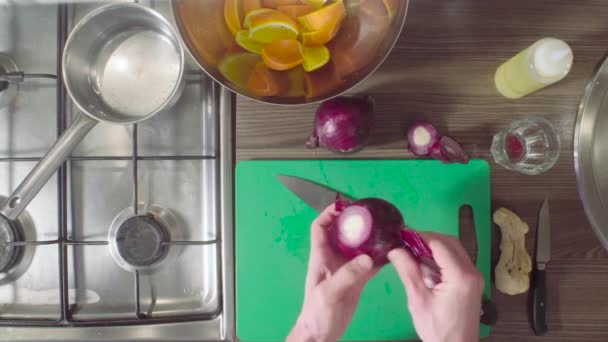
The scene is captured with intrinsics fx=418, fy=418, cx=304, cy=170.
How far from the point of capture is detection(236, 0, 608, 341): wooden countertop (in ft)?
2.50

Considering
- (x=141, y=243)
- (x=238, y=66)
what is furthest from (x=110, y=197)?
(x=238, y=66)

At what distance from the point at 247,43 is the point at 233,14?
5 cm

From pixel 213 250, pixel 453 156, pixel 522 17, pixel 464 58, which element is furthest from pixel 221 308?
pixel 522 17

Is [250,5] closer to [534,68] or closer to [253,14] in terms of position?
[253,14]

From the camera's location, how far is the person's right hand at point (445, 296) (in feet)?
2.02

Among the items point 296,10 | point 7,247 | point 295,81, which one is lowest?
point 7,247

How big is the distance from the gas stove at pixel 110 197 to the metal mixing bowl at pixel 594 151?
0.64m

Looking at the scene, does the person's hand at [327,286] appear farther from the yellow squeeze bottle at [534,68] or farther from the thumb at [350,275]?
the yellow squeeze bottle at [534,68]

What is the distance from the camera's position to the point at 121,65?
2.35ft

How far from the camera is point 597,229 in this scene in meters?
0.76

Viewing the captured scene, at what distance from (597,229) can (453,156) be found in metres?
0.30

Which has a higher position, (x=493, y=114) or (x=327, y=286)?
(x=493, y=114)

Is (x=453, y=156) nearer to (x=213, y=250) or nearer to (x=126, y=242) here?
(x=213, y=250)

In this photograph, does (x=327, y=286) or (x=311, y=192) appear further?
(x=311, y=192)
